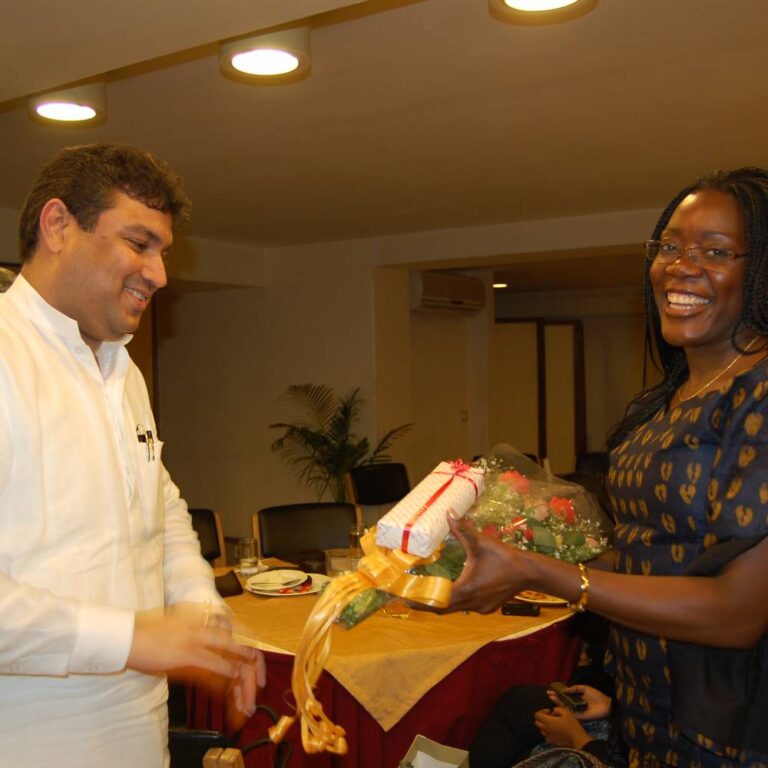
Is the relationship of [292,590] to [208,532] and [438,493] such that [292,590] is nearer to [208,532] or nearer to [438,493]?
[208,532]

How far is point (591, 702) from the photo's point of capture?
95.7 inches

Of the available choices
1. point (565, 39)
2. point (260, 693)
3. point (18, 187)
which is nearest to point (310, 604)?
point (260, 693)

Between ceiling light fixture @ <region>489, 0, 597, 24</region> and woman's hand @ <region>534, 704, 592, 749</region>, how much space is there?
2.12 metres

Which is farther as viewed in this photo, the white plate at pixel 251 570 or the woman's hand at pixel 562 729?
the white plate at pixel 251 570

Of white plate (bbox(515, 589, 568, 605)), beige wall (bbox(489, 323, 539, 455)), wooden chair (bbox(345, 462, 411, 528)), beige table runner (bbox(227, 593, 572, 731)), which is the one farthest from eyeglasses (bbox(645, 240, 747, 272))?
beige wall (bbox(489, 323, 539, 455))

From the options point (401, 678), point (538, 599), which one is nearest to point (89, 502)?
point (401, 678)

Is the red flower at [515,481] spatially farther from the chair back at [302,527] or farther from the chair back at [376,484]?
the chair back at [376,484]

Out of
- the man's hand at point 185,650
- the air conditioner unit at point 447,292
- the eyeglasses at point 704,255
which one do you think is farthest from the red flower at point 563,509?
the air conditioner unit at point 447,292

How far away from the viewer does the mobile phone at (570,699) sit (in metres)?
2.39

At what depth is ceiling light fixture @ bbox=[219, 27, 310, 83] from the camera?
2.74 meters

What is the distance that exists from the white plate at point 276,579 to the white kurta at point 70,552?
1.54 metres

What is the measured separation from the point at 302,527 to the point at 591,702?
2.28 meters

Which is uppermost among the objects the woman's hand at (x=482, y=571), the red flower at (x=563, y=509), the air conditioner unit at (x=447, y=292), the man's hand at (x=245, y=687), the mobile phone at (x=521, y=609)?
the air conditioner unit at (x=447, y=292)

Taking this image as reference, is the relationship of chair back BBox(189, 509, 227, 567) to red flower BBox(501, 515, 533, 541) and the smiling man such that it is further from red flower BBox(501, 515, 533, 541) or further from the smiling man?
red flower BBox(501, 515, 533, 541)
